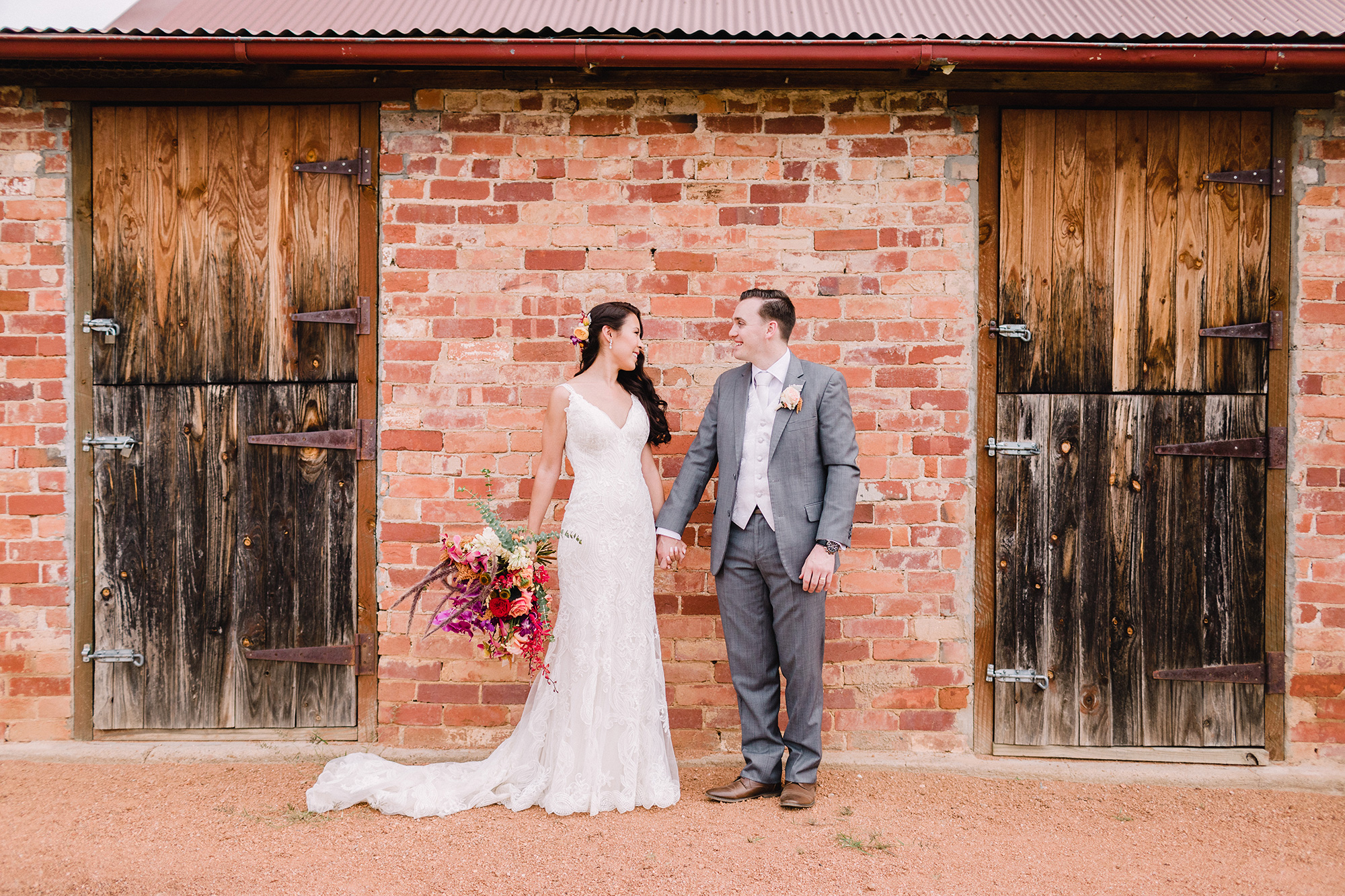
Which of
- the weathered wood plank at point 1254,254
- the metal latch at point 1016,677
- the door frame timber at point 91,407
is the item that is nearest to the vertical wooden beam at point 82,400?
the door frame timber at point 91,407

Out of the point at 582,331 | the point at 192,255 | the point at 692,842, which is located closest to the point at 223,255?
the point at 192,255

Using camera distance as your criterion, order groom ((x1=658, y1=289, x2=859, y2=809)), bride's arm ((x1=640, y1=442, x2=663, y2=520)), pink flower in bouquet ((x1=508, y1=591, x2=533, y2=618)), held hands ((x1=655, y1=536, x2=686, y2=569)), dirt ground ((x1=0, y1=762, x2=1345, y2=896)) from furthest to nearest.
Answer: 1. bride's arm ((x1=640, y1=442, x2=663, y2=520))
2. held hands ((x1=655, y1=536, x2=686, y2=569))
3. groom ((x1=658, y1=289, x2=859, y2=809))
4. pink flower in bouquet ((x1=508, y1=591, x2=533, y2=618))
5. dirt ground ((x1=0, y1=762, x2=1345, y2=896))

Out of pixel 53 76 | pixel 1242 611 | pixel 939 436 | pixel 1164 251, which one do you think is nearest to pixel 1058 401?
pixel 939 436

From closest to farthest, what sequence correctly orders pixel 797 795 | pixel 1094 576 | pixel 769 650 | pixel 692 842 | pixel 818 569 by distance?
pixel 692 842 → pixel 818 569 → pixel 797 795 → pixel 769 650 → pixel 1094 576

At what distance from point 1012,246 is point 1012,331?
0.40m

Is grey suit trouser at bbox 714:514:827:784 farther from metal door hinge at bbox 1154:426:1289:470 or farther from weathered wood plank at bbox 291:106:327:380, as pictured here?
weathered wood plank at bbox 291:106:327:380

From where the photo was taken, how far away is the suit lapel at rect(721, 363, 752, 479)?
355 centimetres

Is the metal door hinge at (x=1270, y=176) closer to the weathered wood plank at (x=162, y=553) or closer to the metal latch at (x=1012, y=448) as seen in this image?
the metal latch at (x=1012, y=448)

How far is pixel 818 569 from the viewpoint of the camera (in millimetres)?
3383

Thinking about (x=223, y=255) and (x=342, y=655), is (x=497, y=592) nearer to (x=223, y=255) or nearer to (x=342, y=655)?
(x=342, y=655)

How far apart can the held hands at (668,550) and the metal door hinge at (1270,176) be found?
9.80 feet

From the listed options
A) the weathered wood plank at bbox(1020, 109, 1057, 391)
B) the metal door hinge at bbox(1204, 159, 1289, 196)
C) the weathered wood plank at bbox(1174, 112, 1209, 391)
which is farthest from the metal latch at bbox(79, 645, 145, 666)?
the metal door hinge at bbox(1204, 159, 1289, 196)

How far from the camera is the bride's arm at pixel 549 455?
356 centimetres

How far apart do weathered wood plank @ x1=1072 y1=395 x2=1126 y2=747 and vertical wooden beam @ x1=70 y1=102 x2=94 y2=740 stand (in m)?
4.60
